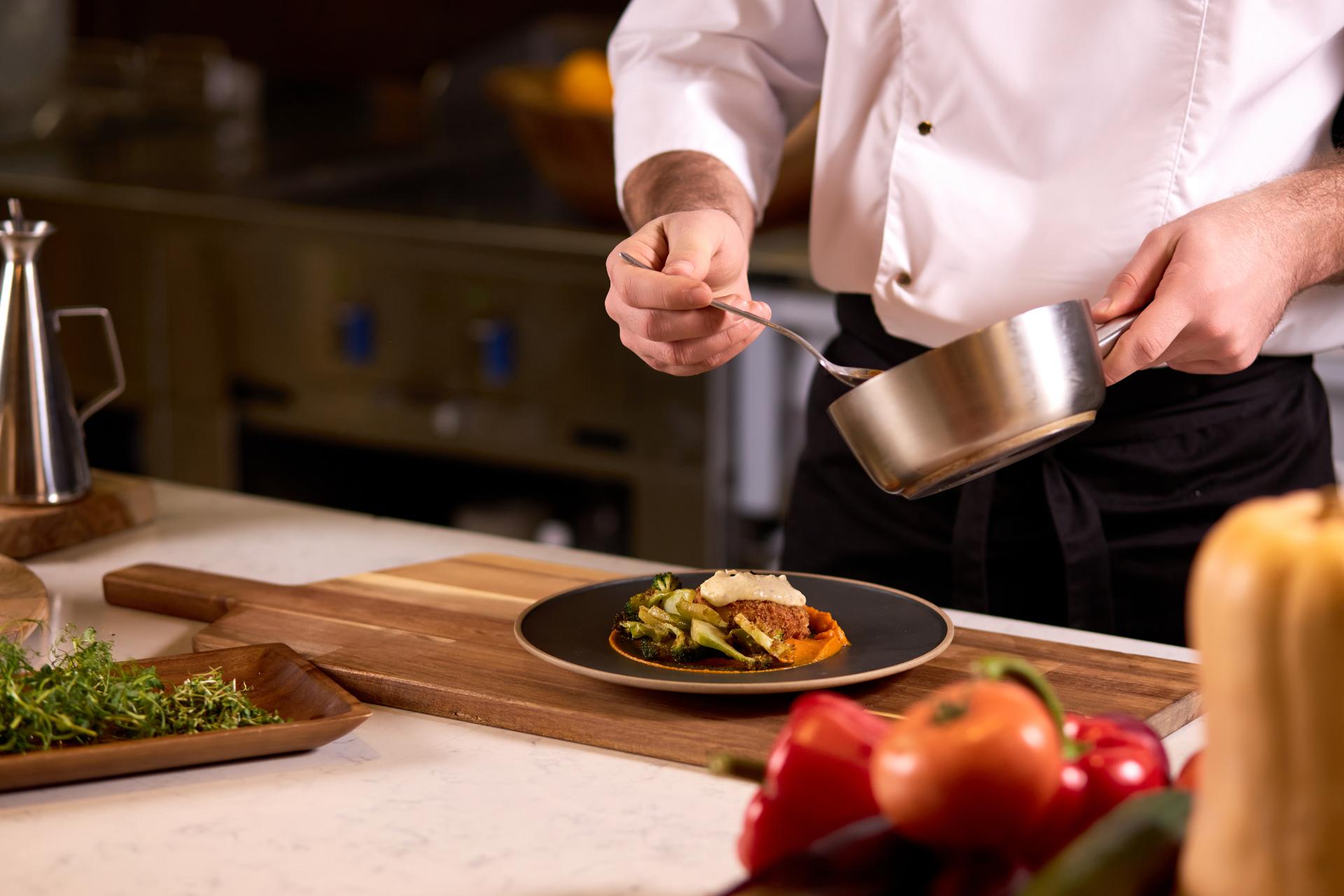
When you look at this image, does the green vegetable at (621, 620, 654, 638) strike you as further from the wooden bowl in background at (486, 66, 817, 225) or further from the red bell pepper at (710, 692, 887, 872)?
the wooden bowl in background at (486, 66, 817, 225)

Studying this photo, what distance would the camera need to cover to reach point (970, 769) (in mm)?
497

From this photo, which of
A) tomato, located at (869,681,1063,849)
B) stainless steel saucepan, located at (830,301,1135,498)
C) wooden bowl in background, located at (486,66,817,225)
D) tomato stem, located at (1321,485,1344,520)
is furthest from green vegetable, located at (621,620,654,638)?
wooden bowl in background, located at (486,66,817,225)

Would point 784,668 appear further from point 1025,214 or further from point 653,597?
point 1025,214

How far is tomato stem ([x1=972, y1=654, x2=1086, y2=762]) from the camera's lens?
53cm

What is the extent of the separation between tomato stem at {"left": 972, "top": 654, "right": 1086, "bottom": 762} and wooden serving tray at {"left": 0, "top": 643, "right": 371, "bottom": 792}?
405 millimetres

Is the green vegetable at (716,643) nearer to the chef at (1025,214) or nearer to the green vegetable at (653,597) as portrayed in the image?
the green vegetable at (653,597)

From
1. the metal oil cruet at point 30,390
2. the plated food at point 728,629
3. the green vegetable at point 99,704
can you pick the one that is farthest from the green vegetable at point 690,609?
the metal oil cruet at point 30,390

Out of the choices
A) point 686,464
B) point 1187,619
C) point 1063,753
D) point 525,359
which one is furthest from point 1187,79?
point 525,359

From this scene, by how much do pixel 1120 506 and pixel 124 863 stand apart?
775 millimetres

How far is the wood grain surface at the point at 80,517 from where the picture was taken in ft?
4.00

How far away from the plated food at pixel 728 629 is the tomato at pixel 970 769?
1.21 ft

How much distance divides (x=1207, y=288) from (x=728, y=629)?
0.35m

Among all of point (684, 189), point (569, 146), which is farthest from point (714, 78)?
point (569, 146)

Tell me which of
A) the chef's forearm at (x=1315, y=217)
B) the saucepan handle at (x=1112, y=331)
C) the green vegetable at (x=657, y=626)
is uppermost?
the chef's forearm at (x=1315, y=217)
